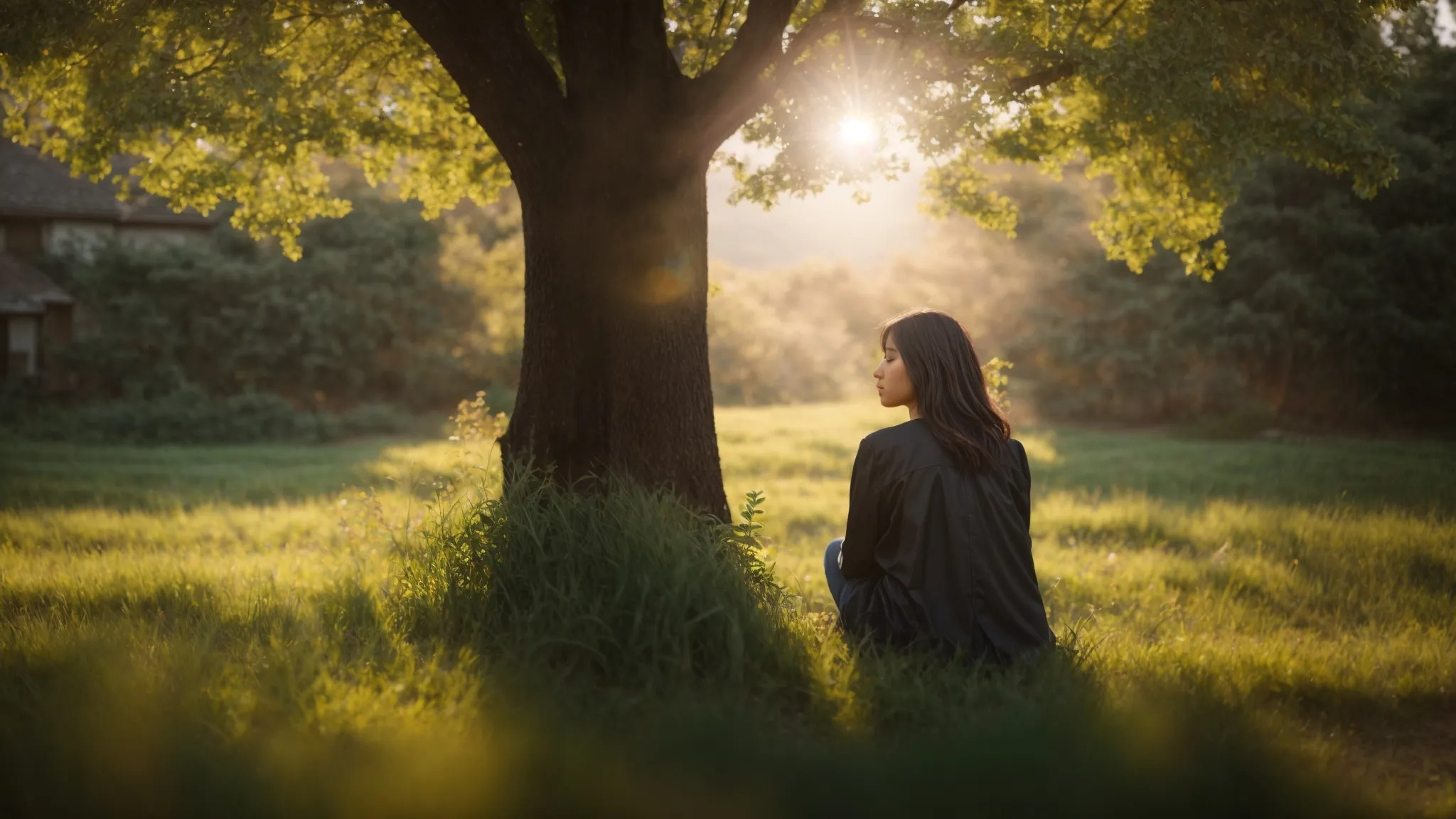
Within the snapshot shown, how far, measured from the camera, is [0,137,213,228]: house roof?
27078 millimetres

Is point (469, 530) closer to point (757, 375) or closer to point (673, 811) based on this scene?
point (673, 811)

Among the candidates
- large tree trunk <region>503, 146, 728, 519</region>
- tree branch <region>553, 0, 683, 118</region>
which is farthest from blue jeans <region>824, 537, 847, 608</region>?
tree branch <region>553, 0, 683, 118</region>

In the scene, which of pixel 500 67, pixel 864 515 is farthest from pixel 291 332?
pixel 864 515

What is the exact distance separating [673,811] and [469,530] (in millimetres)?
2407

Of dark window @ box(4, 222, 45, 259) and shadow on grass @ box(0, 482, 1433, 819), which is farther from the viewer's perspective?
dark window @ box(4, 222, 45, 259)

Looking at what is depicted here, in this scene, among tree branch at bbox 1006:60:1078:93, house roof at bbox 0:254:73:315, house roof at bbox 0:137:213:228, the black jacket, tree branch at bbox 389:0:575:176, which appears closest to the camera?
the black jacket

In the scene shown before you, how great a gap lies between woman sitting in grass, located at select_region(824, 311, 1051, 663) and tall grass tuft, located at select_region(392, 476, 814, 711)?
1.68 feet

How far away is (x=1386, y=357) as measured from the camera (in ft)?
65.1

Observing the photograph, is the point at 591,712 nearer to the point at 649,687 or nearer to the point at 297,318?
the point at 649,687

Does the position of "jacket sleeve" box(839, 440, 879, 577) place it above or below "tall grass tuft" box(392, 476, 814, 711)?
above

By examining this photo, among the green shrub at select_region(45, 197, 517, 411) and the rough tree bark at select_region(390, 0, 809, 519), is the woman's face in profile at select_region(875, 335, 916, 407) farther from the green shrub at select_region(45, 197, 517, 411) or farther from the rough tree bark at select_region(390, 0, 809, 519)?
the green shrub at select_region(45, 197, 517, 411)

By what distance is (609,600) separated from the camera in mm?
3951

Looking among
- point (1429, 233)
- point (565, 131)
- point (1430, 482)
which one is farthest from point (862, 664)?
point (1429, 233)

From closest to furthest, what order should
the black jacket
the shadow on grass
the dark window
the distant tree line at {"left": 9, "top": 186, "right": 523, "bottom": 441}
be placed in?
the shadow on grass < the black jacket < the distant tree line at {"left": 9, "top": 186, "right": 523, "bottom": 441} < the dark window
